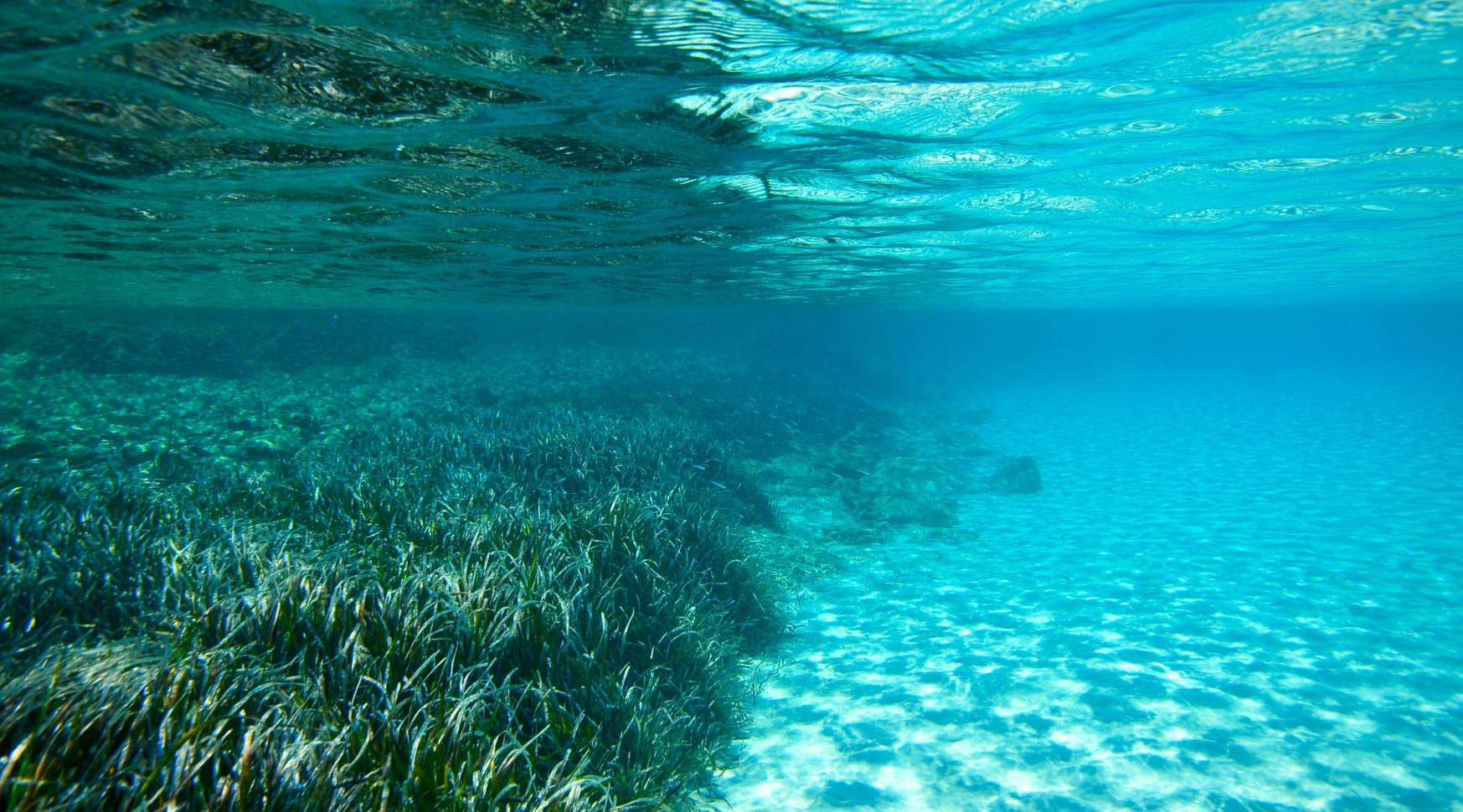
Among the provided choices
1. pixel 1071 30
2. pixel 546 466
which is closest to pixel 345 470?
pixel 546 466

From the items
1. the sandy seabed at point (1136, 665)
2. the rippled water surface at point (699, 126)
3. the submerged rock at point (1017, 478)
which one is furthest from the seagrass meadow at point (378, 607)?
the submerged rock at point (1017, 478)

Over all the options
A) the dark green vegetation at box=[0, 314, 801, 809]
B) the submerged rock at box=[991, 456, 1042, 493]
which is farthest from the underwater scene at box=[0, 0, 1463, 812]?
the submerged rock at box=[991, 456, 1042, 493]

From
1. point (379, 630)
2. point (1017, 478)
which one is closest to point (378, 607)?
point (379, 630)

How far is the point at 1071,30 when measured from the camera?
6.24 metres

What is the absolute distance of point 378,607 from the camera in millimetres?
5109

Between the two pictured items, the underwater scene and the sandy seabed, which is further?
the sandy seabed

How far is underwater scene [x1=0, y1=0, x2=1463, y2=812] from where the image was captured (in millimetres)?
4863

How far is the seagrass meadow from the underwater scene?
0.18ft

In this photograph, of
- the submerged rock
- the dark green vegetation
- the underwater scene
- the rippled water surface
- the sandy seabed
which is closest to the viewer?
the dark green vegetation

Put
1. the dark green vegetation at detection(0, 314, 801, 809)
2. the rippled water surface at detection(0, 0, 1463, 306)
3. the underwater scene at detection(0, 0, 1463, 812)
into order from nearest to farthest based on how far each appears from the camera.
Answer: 1. the dark green vegetation at detection(0, 314, 801, 809)
2. the underwater scene at detection(0, 0, 1463, 812)
3. the rippled water surface at detection(0, 0, 1463, 306)

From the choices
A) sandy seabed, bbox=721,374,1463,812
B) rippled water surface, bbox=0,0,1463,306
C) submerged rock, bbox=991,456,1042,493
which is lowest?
submerged rock, bbox=991,456,1042,493

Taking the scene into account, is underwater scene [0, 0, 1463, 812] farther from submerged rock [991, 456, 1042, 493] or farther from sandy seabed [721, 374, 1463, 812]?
submerged rock [991, 456, 1042, 493]

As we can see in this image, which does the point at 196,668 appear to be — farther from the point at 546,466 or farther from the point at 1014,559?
the point at 1014,559

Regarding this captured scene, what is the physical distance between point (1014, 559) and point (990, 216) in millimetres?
8107
